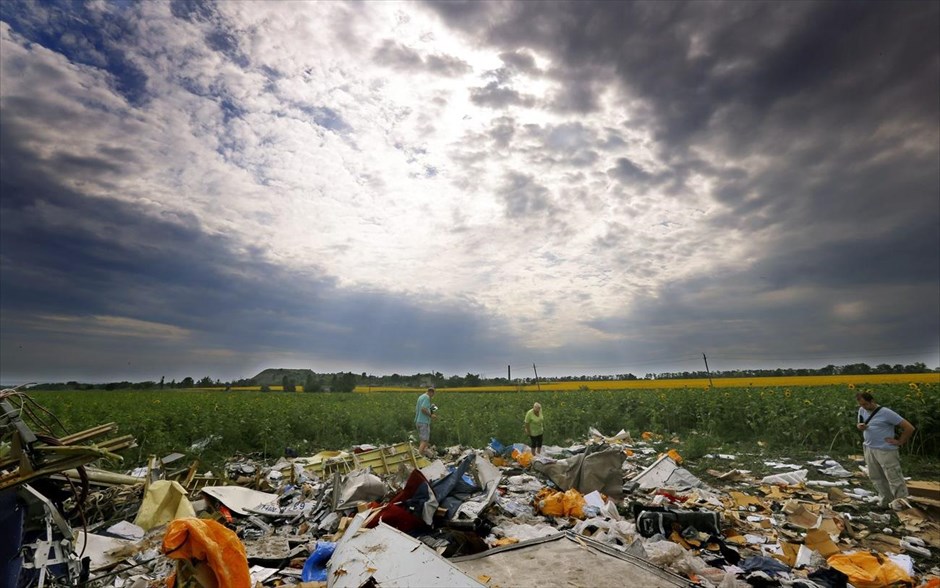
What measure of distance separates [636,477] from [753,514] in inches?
94.2

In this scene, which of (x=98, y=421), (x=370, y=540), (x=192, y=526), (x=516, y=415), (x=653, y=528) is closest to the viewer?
(x=192, y=526)

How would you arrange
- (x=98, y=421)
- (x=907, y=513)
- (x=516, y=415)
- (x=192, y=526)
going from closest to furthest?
(x=192, y=526), (x=907, y=513), (x=98, y=421), (x=516, y=415)

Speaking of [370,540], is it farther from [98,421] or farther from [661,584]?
[98,421]

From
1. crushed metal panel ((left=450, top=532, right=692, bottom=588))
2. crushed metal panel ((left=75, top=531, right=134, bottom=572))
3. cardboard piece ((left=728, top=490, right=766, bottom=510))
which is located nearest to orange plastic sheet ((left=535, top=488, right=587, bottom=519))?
crushed metal panel ((left=450, top=532, right=692, bottom=588))

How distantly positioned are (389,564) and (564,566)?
1.92m

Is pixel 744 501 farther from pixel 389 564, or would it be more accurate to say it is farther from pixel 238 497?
pixel 238 497

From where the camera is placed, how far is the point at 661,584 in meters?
4.26

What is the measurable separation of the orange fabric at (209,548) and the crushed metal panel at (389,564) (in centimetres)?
91

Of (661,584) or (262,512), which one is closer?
(661,584)

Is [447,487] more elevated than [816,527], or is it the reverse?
[447,487]

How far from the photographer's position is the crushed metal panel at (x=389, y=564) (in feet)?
11.7

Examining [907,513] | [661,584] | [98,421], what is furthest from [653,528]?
[98,421]

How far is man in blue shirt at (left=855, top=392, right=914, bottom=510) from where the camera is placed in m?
7.42

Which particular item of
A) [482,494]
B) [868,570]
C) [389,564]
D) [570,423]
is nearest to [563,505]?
[482,494]
